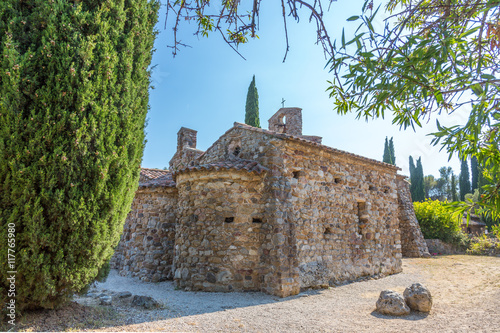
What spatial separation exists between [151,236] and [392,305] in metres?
6.58

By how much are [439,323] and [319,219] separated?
11.6ft

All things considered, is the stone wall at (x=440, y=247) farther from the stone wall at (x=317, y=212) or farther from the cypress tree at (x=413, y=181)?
the cypress tree at (x=413, y=181)

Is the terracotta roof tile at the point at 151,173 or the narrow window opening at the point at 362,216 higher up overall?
the terracotta roof tile at the point at 151,173

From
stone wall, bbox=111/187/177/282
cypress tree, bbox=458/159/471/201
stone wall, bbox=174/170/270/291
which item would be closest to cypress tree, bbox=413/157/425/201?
cypress tree, bbox=458/159/471/201

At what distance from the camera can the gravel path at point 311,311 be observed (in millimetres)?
4570

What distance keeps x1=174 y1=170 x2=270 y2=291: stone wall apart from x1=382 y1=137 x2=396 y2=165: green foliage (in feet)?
80.7

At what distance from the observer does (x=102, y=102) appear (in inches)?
171

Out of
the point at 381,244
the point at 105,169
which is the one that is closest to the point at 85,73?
the point at 105,169

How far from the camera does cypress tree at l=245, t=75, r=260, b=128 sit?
19906 millimetres

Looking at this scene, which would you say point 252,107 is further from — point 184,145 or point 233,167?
point 233,167

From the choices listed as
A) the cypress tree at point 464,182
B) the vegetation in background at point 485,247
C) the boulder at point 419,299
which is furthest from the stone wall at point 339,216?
the cypress tree at point 464,182

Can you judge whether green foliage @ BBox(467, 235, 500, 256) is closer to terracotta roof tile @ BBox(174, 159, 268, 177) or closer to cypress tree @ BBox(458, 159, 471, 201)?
terracotta roof tile @ BBox(174, 159, 268, 177)

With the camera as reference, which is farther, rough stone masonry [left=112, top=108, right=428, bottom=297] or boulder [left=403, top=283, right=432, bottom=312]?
rough stone masonry [left=112, top=108, right=428, bottom=297]

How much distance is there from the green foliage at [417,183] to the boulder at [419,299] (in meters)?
27.5
